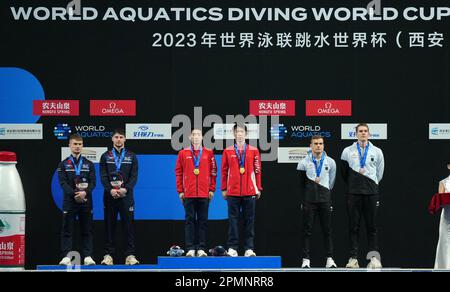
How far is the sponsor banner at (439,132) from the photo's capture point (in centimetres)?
1035

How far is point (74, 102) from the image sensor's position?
10.5 m

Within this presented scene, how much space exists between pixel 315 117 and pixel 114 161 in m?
2.80

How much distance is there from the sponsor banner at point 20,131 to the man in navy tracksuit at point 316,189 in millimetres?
3664

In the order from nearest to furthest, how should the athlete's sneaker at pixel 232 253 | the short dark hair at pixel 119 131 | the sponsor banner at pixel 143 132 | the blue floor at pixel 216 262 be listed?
the blue floor at pixel 216 262, the athlete's sneaker at pixel 232 253, the short dark hair at pixel 119 131, the sponsor banner at pixel 143 132

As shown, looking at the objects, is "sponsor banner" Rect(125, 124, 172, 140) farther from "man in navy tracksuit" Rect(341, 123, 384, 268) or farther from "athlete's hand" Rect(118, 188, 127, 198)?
"man in navy tracksuit" Rect(341, 123, 384, 268)

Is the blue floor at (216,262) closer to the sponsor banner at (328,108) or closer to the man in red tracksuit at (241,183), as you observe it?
the man in red tracksuit at (241,183)

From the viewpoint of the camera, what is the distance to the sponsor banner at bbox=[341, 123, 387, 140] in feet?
34.1

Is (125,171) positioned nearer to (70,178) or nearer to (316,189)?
(70,178)

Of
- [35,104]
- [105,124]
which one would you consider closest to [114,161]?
[105,124]

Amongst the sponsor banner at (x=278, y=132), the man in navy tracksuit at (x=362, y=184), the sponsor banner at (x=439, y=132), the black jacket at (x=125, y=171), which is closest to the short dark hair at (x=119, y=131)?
the black jacket at (x=125, y=171)

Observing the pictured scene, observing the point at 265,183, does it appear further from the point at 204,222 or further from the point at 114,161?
the point at 114,161

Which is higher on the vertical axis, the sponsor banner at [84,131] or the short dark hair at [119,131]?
the sponsor banner at [84,131]

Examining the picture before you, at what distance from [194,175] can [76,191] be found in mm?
1474

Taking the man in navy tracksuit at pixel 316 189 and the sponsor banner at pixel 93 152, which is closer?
the man in navy tracksuit at pixel 316 189
